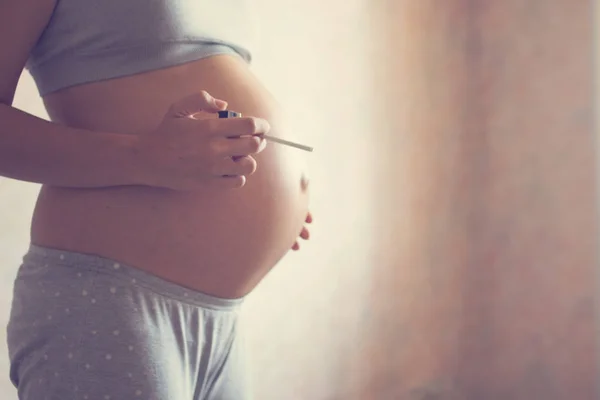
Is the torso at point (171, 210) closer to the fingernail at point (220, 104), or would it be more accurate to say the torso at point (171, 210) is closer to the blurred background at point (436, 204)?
the fingernail at point (220, 104)

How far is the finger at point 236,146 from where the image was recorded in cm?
55

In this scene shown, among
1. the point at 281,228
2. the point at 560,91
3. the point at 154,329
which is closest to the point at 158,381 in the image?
the point at 154,329

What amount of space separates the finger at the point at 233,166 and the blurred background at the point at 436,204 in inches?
29.8

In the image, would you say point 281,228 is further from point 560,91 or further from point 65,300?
point 560,91

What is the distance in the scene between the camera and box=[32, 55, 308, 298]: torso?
59cm

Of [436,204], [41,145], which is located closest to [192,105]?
[41,145]

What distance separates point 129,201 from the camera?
0.59 meters

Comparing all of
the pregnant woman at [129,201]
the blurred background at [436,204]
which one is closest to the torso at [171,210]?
the pregnant woman at [129,201]

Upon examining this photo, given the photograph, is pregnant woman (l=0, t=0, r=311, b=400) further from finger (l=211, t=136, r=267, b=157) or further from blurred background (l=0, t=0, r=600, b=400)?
blurred background (l=0, t=0, r=600, b=400)

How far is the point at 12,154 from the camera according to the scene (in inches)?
21.6

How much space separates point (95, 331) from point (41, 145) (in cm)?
18

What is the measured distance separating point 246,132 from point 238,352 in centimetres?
Result: 28

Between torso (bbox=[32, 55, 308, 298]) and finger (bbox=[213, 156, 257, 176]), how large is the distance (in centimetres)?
7

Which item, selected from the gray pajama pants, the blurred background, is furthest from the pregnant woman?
the blurred background
